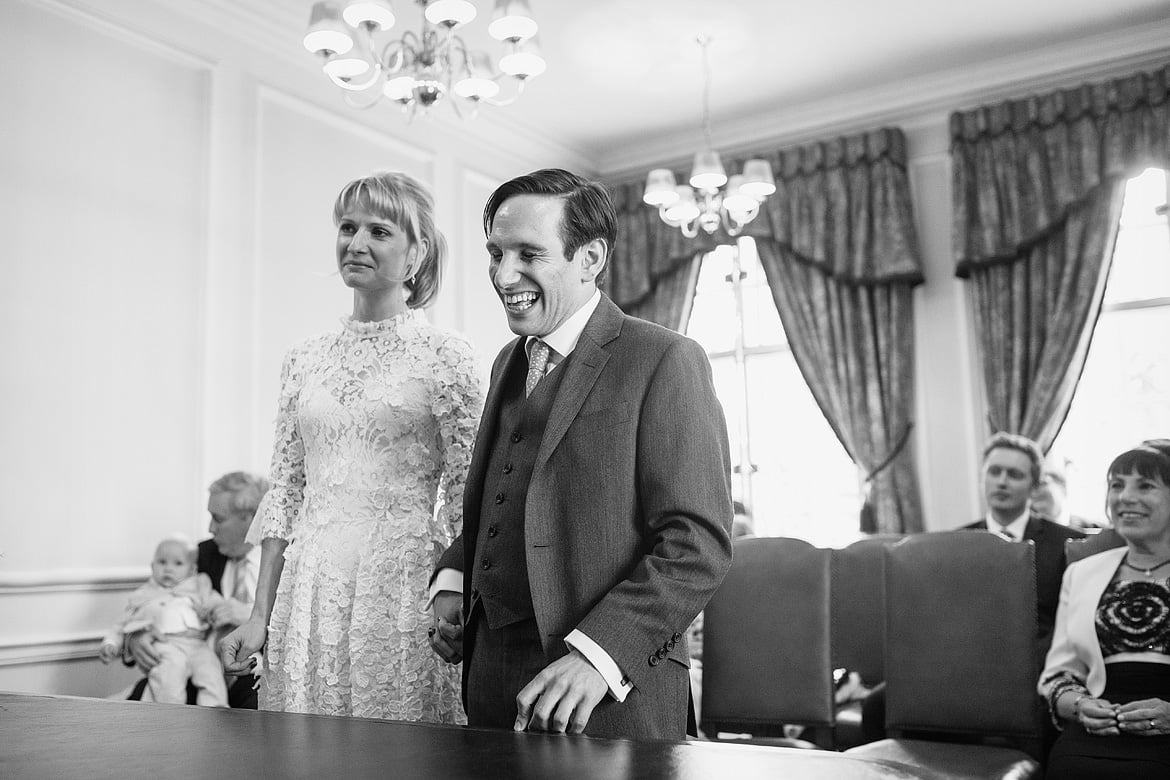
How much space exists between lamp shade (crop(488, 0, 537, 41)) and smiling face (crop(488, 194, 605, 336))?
101 inches

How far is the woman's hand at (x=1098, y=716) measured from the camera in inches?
102

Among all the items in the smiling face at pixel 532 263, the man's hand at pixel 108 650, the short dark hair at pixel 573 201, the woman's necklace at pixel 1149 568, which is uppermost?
the short dark hair at pixel 573 201

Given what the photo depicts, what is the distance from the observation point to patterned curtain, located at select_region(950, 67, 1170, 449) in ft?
18.9

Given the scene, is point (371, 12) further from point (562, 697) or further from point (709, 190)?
point (562, 697)

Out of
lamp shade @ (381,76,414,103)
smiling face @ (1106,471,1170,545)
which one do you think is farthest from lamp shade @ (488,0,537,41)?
smiling face @ (1106,471,1170,545)

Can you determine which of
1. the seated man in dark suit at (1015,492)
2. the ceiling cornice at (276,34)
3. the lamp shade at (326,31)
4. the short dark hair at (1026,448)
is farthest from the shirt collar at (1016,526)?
the ceiling cornice at (276,34)

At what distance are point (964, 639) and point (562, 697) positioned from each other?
58.4 inches

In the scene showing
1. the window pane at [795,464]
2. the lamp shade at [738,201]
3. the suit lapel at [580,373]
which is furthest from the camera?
the window pane at [795,464]

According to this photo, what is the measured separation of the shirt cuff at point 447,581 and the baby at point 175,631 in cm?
202

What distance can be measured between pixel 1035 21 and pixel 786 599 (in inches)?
169

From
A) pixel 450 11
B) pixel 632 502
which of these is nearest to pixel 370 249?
pixel 632 502

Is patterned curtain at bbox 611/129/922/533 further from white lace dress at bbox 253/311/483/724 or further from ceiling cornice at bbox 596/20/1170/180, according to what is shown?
white lace dress at bbox 253/311/483/724

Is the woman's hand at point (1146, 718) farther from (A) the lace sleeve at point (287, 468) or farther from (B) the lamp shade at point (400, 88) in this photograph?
(B) the lamp shade at point (400, 88)

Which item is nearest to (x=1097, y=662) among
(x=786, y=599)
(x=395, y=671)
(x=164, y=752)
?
(x=786, y=599)
